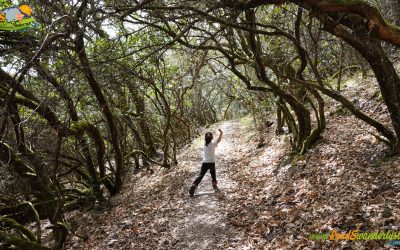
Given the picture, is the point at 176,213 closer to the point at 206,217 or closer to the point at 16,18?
the point at 206,217

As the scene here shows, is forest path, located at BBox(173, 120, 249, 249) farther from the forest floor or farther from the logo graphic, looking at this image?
the logo graphic

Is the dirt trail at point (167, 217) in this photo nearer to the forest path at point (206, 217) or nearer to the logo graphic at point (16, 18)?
the forest path at point (206, 217)

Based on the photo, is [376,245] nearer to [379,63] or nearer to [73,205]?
[379,63]

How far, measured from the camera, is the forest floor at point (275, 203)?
18.3 feet

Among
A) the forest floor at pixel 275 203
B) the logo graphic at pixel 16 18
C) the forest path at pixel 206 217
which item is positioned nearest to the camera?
the logo graphic at pixel 16 18

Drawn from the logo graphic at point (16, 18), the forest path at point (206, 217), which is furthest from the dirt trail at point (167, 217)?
the logo graphic at point (16, 18)

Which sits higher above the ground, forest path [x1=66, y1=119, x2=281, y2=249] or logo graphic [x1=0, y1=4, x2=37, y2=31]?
logo graphic [x1=0, y1=4, x2=37, y2=31]

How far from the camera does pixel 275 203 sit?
7.51m

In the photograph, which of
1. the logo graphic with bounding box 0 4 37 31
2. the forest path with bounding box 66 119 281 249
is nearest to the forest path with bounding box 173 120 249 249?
the forest path with bounding box 66 119 281 249

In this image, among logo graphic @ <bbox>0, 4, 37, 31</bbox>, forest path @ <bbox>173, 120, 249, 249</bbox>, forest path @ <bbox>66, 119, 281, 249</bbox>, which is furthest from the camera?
forest path @ <bbox>66, 119, 281, 249</bbox>

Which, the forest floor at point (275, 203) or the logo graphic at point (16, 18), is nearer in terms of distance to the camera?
the logo graphic at point (16, 18)

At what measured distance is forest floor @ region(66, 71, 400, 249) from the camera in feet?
18.3

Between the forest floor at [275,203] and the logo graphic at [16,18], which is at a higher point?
the logo graphic at [16,18]

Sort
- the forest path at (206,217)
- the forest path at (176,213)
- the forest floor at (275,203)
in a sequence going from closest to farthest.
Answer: the forest floor at (275,203), the forest path at (206,217), the forest path at (176,213)
